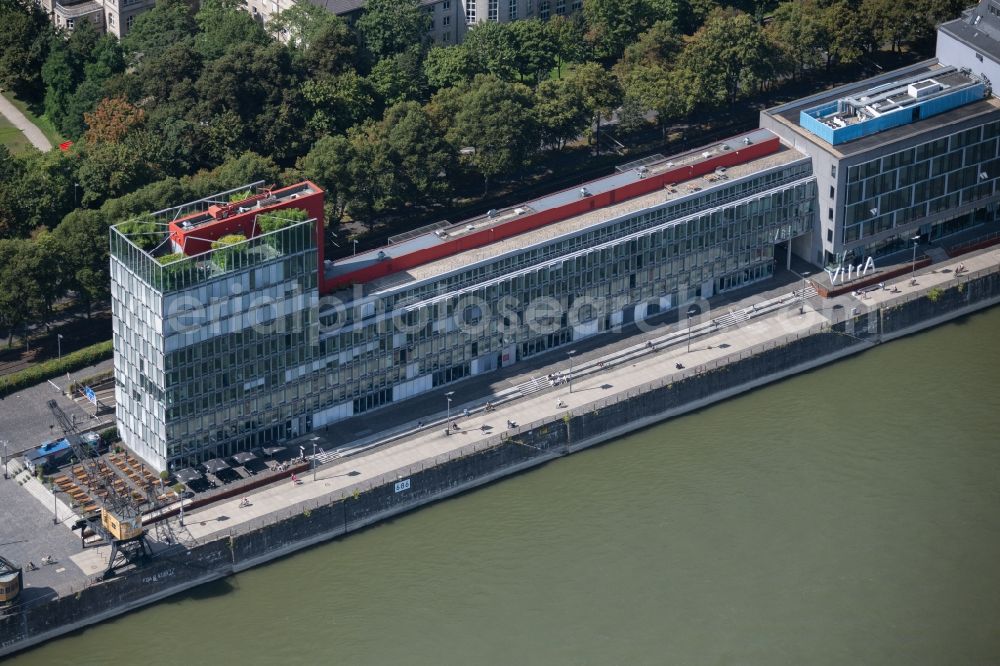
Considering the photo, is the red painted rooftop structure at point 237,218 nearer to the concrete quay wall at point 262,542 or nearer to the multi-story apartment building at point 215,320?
the multi-story apartment building at point 215,320

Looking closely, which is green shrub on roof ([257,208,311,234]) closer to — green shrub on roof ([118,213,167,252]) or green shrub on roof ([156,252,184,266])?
green shrub on roof ([156,252,184,266])

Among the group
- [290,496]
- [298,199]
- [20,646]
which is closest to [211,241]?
[298,199]

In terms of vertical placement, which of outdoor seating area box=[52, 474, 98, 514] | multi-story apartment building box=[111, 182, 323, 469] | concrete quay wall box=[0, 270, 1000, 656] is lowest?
concrete quay wall box=[0, 270, 1000, 656]

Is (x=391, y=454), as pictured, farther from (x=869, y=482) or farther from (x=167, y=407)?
(x=869, y=482)

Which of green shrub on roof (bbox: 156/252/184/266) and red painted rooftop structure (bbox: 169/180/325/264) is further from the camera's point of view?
red painted rooftop structure (bbox: 169/180/325/264)

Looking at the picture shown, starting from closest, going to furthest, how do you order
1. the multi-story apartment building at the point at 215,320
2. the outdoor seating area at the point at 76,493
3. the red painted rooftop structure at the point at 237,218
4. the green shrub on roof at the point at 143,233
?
1. the multi-story apartment building at the point at 215,320
2. the red painted rooftop structure at the point at 237,218
3. the green shrub on roof at the point at 143,233
4. the outdoor seating area at the point at 76,493

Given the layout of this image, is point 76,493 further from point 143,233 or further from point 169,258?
point 143,233

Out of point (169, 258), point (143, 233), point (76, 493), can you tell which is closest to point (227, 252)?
point (169, 258)

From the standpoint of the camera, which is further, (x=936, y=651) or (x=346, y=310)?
(x=346, y=310)

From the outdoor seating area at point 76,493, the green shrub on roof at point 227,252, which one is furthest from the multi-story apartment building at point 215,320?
the outdoor seating area at point 76,493

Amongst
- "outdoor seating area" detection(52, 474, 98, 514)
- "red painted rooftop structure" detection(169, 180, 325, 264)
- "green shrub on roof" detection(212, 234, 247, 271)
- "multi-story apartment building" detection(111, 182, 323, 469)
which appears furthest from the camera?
"outdoor seating area" detection(52, 474, 98, 514)

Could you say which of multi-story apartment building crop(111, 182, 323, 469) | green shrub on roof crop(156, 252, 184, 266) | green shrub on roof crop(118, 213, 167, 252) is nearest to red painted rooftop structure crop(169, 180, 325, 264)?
multi-story apartment building crop(111, 182, 323, 469)
